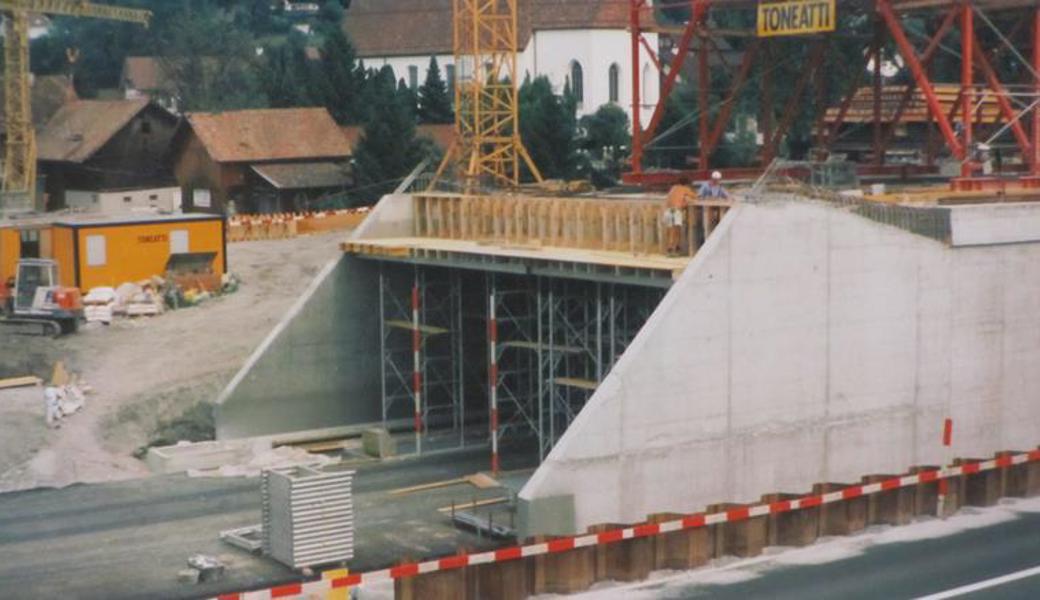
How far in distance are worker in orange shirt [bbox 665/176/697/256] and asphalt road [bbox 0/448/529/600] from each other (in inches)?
272

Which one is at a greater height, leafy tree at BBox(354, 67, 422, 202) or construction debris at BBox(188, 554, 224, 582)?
leafy tree at BBox(354, 67, 422, 202)

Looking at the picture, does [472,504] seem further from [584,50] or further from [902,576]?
[584,50]

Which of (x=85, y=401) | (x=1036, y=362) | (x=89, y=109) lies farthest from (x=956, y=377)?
(x=89, y=109)

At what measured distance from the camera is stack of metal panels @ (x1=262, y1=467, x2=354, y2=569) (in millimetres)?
30703

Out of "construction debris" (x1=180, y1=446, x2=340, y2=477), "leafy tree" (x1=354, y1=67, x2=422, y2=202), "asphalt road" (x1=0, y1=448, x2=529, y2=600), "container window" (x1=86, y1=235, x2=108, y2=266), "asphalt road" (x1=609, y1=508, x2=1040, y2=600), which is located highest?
"leafy tree" (x1=354, y1=67, x2=422, y2=202)

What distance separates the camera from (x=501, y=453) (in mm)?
41938

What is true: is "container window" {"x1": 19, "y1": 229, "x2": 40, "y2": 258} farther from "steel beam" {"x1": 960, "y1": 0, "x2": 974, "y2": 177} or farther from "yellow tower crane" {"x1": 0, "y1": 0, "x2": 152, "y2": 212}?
"steel beam" {"x1": 960, "y1": 0, "x2": 974, "y2": 177}

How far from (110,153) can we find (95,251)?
3793 cm

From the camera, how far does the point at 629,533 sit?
32.0 m

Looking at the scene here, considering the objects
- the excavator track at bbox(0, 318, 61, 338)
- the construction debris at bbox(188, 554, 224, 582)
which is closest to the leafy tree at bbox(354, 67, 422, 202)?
the excavator track at bbox(0, 318, 61, 338)

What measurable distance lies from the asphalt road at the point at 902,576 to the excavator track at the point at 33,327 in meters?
26.0

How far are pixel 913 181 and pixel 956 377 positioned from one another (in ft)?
43.2

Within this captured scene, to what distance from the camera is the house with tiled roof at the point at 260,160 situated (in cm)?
8388

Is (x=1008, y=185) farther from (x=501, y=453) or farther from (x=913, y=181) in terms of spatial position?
(x=501, y=453)
